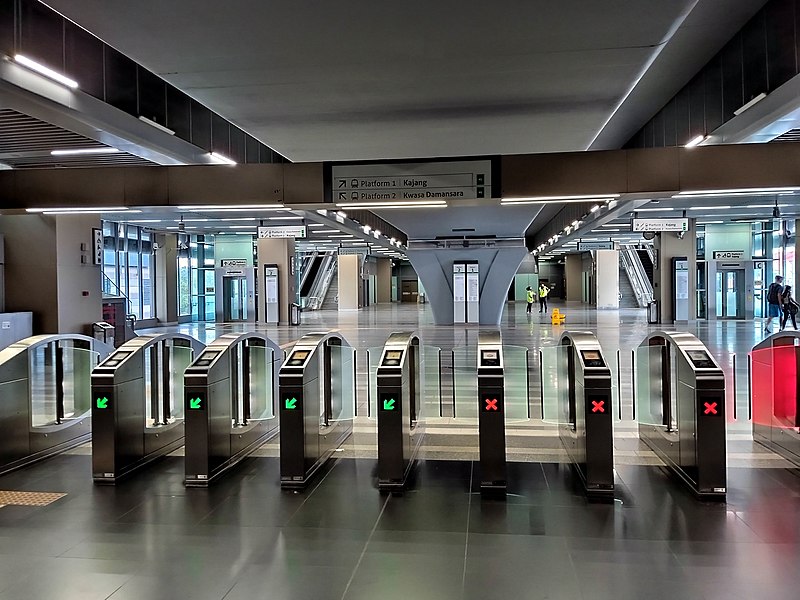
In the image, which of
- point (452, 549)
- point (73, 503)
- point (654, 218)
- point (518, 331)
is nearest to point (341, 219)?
point (518, 331)

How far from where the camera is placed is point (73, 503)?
443cm

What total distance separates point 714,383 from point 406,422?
2494 mm

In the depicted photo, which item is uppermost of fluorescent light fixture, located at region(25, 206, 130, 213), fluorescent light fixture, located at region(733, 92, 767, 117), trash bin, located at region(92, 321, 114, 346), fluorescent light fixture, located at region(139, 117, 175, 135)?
fluorescent light fixture, located at region(139, 117, 175, 135)

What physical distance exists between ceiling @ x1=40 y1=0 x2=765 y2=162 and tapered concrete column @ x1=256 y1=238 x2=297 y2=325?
57.7 ft

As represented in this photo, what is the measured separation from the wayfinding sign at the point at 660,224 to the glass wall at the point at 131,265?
55.1 ft

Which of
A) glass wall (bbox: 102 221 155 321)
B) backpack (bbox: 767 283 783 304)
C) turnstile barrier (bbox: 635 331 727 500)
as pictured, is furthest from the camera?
glass wall (bbox: 102 221 155 321)

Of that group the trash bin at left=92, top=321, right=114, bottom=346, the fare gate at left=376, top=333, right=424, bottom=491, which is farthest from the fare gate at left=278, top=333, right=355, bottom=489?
the trash bin at left=92, top=321, right=114, bottom=346

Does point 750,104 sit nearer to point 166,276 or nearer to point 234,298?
point 166,276

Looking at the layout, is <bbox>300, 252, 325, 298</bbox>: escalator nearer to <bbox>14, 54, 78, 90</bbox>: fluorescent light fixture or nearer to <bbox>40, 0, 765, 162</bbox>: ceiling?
<bbox>40, 0, 765, 162</bbox>: ceiling

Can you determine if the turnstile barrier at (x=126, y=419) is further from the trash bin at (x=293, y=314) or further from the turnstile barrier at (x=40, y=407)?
the trash bin at (x=293, y=314)

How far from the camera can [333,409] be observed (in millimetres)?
6348

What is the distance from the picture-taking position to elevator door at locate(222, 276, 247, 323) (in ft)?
86.4

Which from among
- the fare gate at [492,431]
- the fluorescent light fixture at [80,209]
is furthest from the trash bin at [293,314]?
the fare gate at [492,431]

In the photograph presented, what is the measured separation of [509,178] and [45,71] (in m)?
4.04
